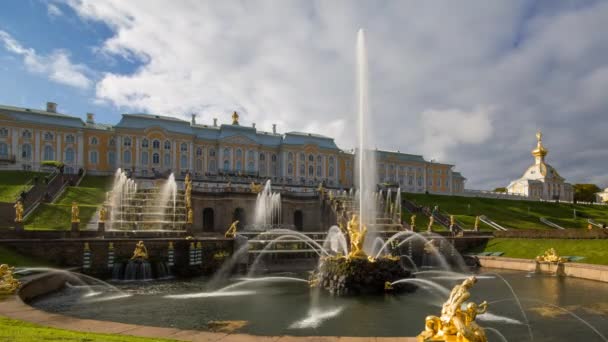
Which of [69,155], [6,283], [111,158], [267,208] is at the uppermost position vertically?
[69,155]

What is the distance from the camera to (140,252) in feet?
81.2

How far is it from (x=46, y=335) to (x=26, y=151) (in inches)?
2783

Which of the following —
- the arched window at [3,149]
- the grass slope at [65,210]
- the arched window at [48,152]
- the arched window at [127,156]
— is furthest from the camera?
the arched window at [127,156]

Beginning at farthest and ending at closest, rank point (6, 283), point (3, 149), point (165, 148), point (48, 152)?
point (165, 148) < point (48, 152) < point (3, 149) < point (6, 283)

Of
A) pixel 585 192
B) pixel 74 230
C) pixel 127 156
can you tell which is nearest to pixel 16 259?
pixel 74 230

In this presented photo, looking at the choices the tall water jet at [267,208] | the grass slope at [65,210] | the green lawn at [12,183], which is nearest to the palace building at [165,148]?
the green lawn at [12,183]

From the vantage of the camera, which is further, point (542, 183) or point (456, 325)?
point (542, 183)

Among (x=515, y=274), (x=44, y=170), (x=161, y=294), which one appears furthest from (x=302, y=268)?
(x=44, y=170)

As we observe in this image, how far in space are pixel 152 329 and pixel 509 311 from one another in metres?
13.0

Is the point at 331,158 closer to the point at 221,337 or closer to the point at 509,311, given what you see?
the point at 509,311

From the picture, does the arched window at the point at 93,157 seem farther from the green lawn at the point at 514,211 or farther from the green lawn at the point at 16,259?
the green lawn at the point at 514,211

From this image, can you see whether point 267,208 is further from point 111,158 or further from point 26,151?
point 26,151

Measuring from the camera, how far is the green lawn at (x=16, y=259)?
20.9 meters

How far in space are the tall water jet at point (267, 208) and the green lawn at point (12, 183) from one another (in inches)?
974
